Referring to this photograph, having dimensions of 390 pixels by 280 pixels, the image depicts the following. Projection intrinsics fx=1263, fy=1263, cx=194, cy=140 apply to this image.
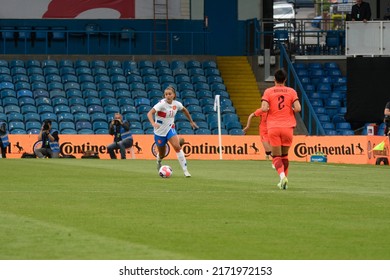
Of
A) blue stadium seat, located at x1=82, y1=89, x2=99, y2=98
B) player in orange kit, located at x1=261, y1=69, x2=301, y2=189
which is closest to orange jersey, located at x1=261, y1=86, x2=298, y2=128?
player in orange kit, located at x1=261, y1=69, x2=301, y2=189

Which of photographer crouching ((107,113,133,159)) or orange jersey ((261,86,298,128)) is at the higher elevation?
orange jersey ((261,86,298,128))

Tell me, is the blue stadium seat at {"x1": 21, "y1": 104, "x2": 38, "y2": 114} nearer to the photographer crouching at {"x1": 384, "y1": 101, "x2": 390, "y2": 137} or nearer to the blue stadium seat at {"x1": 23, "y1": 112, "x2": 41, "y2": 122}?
the blue stadium seat at {"x1": 23, "y1": 112, "x2": 41, "y2": 122}

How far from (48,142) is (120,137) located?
8.40 ft

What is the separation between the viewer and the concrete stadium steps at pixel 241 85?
52.6 m

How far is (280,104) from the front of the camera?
22.8m

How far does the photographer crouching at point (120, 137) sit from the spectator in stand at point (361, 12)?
9324 millimetres

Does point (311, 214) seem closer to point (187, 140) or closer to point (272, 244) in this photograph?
point (272, 244)

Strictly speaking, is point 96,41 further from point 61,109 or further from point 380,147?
point 380,147

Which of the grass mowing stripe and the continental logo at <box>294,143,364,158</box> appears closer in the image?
the grass mowing stripe

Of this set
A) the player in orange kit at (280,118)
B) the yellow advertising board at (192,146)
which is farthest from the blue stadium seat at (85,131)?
the player in orange kit at (280,118)

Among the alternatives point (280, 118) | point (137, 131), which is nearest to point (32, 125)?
point (137, 131)

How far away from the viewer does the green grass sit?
13.2 meters

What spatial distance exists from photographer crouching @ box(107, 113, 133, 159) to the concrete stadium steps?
313 inches

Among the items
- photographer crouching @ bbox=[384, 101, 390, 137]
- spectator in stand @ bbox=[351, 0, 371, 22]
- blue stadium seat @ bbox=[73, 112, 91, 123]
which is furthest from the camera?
blue stadium seat @ bbox=[73, 112, 91, 123]
